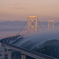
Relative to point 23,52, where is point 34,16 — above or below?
above

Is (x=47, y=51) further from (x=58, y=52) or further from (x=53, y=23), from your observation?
(x=53, y=23)

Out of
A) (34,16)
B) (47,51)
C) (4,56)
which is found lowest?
(4,56)

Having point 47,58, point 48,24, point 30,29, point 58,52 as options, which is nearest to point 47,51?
point 58,52

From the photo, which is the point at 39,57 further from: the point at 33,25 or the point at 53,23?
the point at 53,23

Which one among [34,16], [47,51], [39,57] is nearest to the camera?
[39,57]

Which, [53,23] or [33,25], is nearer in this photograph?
[33,25]

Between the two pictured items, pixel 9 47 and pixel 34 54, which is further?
pixel 9 47

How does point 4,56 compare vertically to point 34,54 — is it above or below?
below

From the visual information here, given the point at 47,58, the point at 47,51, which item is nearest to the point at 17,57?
the point at 47,51

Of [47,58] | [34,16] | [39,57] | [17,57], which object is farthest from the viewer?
[34,16]

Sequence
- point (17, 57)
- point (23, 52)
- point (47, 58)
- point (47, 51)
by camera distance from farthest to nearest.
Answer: point (17, 57) < point (47, 51) < point (23, 52) < point (47, 58)
